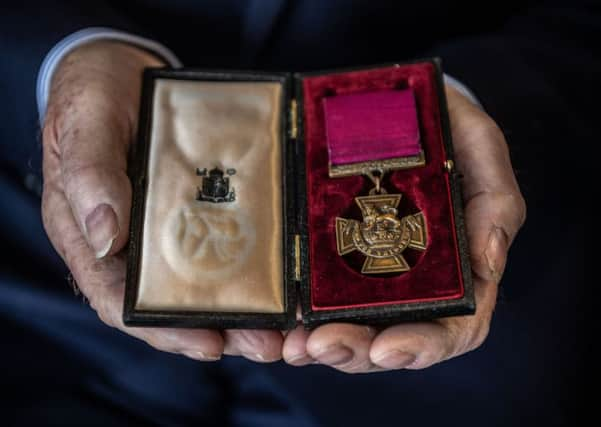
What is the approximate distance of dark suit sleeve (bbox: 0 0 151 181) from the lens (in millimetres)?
1599

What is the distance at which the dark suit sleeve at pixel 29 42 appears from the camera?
62.9 inches

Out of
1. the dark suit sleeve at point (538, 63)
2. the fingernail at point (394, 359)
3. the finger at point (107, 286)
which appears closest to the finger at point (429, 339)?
the fingernail at point (394, 359)

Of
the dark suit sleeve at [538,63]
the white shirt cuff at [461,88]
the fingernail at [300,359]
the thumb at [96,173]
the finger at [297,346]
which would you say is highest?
the dark suit sleeve at [538,63]

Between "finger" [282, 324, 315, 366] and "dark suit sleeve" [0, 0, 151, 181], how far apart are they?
855mm

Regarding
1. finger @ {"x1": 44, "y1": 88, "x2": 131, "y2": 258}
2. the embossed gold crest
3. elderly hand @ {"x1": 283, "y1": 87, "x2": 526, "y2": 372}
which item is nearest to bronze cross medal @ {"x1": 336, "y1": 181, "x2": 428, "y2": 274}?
the embossed gold crest

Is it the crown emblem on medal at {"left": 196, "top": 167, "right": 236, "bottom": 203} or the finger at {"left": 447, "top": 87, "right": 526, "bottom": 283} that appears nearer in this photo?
the finger at {"left": 447, "top": 87, "right": 526, "bottom": 283}

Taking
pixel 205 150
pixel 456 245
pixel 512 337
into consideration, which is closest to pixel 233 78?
pixel 205 150

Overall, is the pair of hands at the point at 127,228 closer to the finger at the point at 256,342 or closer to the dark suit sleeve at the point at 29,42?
the finger at the point at 256,342

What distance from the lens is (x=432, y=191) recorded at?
53.6 inches

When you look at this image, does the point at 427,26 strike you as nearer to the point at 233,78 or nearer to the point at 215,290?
the point at 233,78

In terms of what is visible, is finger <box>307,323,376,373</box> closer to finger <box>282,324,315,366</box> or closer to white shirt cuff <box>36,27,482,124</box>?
finger <box>282,324,315,366</box>

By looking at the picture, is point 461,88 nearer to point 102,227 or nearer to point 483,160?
point 483,160

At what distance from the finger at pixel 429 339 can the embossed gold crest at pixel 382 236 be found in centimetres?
13

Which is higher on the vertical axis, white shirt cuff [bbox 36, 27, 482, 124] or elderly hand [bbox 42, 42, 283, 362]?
white shirt cuff [bbox 36, 27, 482, 124]
